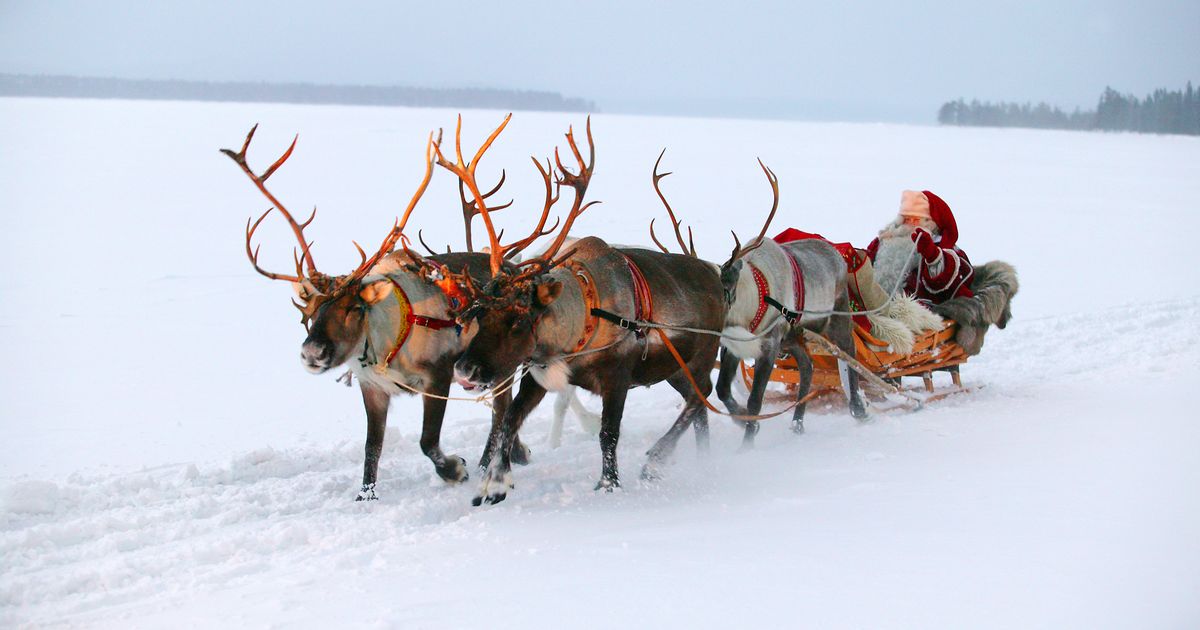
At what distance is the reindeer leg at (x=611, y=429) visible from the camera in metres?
6.34

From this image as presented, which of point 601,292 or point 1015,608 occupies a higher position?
point 601,292

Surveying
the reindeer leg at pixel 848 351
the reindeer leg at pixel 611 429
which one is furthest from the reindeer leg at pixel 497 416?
the reindeer leg at pixel 848 351

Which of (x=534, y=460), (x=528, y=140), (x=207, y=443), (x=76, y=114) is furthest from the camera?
(x=76, y=114)

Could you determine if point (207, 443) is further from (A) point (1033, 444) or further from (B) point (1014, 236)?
(B) point (1014, 236)

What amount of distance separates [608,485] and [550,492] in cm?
33

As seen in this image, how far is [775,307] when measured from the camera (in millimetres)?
7500

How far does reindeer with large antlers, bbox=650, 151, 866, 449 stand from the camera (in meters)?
7.22

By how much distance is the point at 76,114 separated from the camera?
151ft

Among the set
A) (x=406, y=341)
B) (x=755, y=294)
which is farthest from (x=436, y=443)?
(x=755, y=294)

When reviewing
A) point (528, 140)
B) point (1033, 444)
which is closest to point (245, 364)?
point (1033, 444)

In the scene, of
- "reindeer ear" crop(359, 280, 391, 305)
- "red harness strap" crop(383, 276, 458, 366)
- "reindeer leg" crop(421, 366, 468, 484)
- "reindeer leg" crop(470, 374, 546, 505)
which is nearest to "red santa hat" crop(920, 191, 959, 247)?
"reindeer leg" crop(470, 374, 546, 505)

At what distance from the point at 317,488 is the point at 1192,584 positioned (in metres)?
4.42

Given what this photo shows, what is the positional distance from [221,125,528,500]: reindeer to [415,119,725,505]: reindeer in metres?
0.27

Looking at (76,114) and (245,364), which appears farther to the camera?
(76,114)
